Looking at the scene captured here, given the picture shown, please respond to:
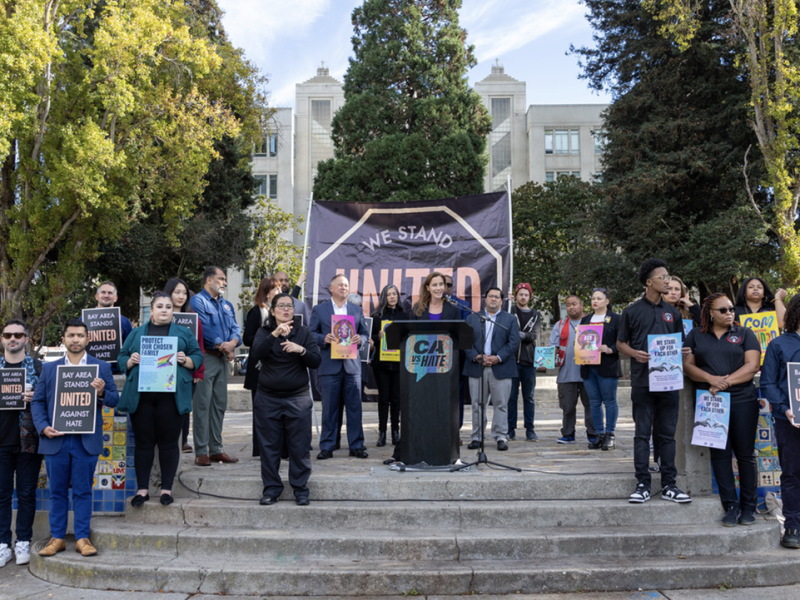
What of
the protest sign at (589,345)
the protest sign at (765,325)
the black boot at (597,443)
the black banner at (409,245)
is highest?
the black banner at (409,245)

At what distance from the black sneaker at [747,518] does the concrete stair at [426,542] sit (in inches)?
4.2

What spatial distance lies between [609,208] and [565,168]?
79.9 feet

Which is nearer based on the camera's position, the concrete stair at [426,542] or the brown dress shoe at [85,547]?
the concrete stair at [426,542]

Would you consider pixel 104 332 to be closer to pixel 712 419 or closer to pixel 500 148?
pixel 712 419

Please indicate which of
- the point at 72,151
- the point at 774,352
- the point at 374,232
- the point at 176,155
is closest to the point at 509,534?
the point at 774,352

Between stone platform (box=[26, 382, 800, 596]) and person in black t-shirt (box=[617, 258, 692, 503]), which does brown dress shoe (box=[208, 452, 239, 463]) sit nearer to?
stone platform (box=[26, 382, 800, 596])

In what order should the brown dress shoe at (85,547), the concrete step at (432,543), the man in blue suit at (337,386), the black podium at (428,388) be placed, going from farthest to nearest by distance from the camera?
the man in blue suit at (337,386) < the black podium at (428,388) < the brown dress shoe at (85,547) < the concrete step at (432,543)

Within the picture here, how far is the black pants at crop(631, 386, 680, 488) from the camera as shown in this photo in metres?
5.71

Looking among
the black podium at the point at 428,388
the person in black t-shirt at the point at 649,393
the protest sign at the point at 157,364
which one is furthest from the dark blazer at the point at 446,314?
the protest sign at the point at 157,364

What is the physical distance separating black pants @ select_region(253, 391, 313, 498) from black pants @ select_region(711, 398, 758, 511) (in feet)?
12.1

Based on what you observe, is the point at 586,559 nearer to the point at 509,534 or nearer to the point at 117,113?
the point at 509,534

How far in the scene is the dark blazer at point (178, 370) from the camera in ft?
18.8

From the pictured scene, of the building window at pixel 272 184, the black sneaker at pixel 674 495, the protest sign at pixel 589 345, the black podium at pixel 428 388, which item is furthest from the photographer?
the building window at pixel 272 184

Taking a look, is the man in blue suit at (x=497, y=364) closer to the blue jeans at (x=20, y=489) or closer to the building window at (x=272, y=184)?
the blue jeans at (x=20, y=489)
